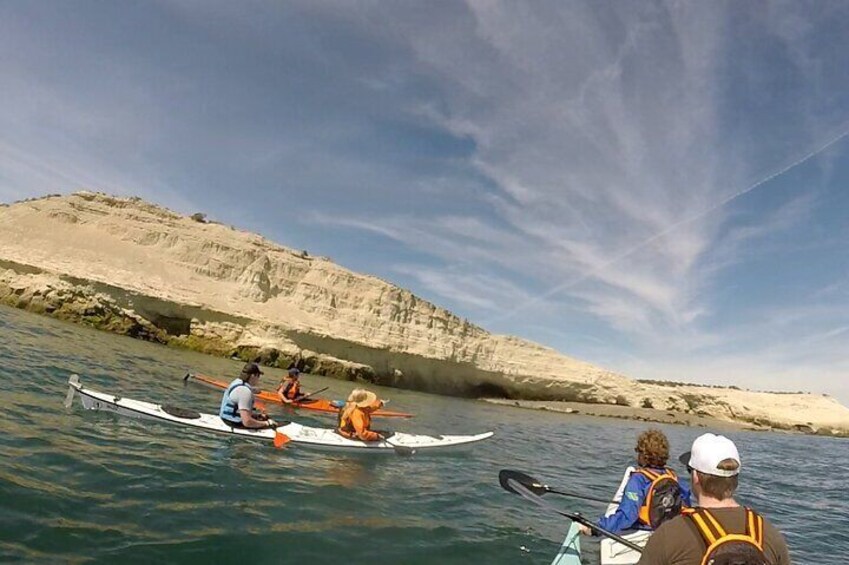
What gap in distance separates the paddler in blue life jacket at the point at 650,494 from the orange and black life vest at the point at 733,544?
8.22 ft

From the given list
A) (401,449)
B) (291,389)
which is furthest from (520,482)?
(291,389)

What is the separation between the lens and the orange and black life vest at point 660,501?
16.7 ft

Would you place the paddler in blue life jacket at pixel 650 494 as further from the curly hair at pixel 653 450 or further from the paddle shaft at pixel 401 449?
the paddle shaft at pixel 401 449

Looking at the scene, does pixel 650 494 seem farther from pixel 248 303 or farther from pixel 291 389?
pixel 248 303

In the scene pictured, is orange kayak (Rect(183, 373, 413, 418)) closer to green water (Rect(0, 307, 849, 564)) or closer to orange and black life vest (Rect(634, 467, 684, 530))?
green water (Rect(0, 307, 849, 564))

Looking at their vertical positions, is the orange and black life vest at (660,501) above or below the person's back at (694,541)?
below

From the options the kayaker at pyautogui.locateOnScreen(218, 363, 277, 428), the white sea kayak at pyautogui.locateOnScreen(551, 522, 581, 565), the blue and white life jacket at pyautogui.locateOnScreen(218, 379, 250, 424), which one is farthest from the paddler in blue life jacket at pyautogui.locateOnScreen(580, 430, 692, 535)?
the blue and white life jacket at pyautogui.locateOnScreen(218, 379, 250, 424)

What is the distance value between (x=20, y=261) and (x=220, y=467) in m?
30.8

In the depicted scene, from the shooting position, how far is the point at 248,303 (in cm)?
3584

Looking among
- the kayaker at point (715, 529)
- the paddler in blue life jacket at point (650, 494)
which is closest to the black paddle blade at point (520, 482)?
the paddler in blue life jacket at point (650, 494)

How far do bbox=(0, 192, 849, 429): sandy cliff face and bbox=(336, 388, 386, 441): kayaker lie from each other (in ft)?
74.3

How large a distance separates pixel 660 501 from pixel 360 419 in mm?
7105

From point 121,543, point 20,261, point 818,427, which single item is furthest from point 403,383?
point 818,427

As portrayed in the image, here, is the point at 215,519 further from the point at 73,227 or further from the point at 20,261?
the point at 73,227
